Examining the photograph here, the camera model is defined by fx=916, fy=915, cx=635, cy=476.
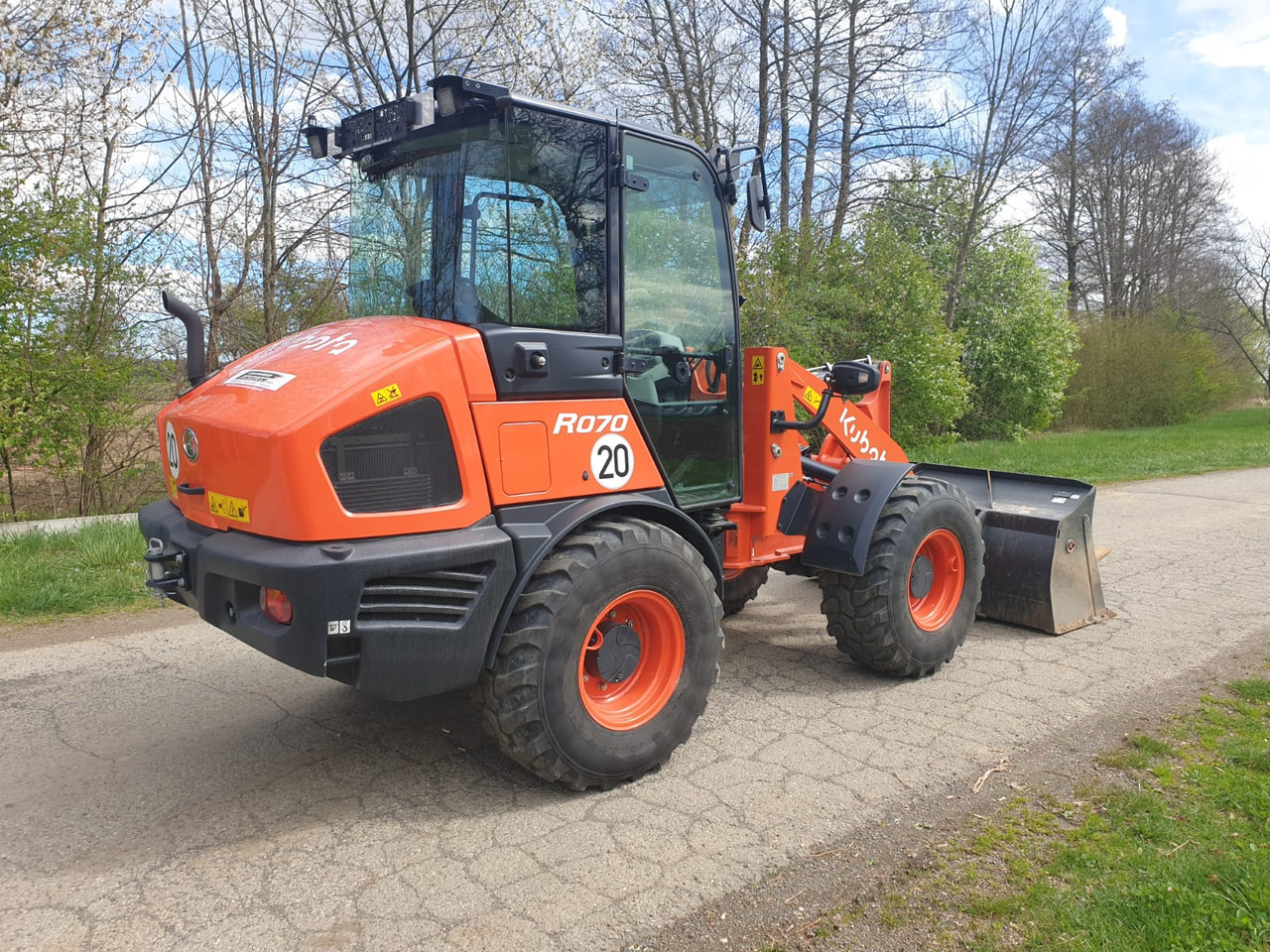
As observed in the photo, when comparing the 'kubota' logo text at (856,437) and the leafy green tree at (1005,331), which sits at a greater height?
the leafy green tree at (1005,331)

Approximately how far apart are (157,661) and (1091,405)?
2668 cm

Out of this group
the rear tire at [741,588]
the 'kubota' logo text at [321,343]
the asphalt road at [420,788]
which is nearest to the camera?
the asphalt road at [420,788]

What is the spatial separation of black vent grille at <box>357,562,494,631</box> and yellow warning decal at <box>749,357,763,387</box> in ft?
6.14

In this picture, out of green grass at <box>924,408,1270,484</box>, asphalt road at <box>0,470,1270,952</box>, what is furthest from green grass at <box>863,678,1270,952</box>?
green grass at <box>924,408,1270,484</box>

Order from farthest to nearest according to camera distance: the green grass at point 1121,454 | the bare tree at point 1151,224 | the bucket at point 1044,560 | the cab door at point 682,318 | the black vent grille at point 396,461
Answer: the bare tree at point 1151,224 → the green grass at point 1121,454 → the bucket at point 1044,560 → the cab door at point 682,318 → the black vent grille at point 396,461

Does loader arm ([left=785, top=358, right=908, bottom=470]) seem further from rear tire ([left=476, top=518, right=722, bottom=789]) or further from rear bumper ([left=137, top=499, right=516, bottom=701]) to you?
rear bumper ([left=137, top=499, right=516, bottom=701])

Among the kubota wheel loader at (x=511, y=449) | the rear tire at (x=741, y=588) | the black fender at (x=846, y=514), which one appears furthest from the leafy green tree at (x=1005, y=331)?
the kubota wheel loader at (x=511, y=449)

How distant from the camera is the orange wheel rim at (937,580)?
479cm

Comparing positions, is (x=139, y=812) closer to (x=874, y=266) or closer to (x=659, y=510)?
(x=659, y=510)

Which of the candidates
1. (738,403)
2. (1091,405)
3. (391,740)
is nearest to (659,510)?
(738,403)

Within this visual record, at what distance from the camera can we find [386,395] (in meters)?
2.94

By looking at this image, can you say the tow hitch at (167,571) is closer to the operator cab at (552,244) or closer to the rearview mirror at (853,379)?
the operator cab at (552,244)

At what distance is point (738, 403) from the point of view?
421 centimetres

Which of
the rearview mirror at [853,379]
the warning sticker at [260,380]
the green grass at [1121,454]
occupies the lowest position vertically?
the green grass at [1121,454]
